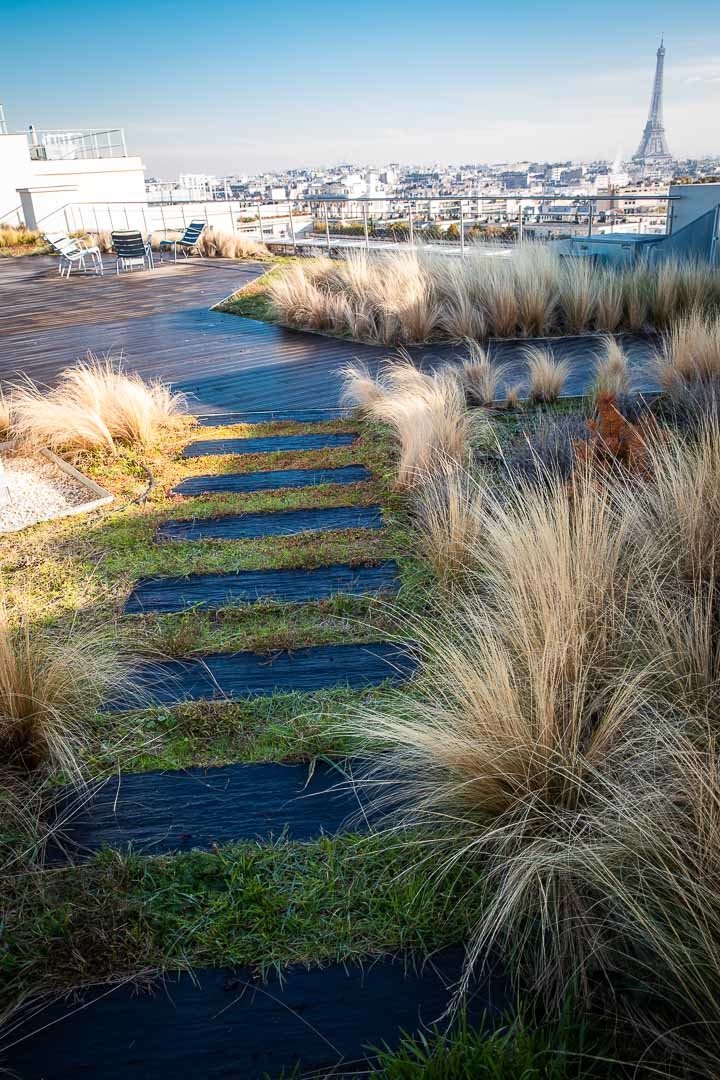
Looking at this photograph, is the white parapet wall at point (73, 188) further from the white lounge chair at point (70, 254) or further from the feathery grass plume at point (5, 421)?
the feathery grass plume at point (5, 421)

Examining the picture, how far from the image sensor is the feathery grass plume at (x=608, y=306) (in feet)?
26.1

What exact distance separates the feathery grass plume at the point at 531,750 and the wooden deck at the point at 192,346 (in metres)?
3.94

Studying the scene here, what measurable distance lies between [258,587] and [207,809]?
1.39 metres

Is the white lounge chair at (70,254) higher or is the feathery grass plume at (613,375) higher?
the white lounge chair at (70,254)

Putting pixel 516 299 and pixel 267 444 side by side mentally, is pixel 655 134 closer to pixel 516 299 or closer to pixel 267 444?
pixel 516 299

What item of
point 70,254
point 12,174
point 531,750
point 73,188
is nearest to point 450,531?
point 531,750

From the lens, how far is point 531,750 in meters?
1.85

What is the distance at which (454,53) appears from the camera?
63.1 meters

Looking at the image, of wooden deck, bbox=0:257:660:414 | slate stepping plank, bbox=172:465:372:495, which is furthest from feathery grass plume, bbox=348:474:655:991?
wooden deck, bbox=0:257:660:414

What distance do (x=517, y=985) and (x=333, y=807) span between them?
705 millimetres

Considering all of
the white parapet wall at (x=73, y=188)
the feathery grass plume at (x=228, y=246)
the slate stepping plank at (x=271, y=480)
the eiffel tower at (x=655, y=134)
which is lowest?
the slate stepping plank at (x=271, y=480)

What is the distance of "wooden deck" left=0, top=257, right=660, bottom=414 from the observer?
664 cm

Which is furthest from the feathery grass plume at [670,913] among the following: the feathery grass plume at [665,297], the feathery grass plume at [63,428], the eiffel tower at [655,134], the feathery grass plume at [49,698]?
the eiffel tower at [655,134]

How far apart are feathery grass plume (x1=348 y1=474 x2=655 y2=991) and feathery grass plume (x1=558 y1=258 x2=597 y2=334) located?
6.11 meters
